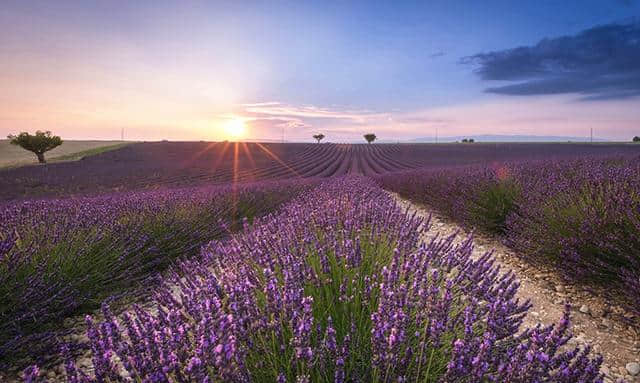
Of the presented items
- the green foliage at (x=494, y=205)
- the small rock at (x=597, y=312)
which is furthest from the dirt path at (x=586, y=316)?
the green foliage at (x=494, y=205)

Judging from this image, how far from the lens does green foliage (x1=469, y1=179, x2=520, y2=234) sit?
507 centimetres

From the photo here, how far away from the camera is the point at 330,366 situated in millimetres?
1359

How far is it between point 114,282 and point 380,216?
2.73 meters

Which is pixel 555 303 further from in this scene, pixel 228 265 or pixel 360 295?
pixel 228 265

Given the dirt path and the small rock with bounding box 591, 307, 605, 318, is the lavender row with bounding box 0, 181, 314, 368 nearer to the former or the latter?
the dirt path

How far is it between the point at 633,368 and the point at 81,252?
4.28 metres

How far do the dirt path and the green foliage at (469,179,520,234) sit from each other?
133cm

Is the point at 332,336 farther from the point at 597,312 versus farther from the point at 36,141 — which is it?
the point at 36,141

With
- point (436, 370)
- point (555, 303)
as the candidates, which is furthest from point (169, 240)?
point (555, 303)

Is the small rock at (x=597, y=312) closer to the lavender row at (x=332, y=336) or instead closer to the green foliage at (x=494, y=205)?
the lavender row at (x=332, y=336)

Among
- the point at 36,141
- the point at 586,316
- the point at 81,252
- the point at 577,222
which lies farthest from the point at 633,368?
the point at 36,141

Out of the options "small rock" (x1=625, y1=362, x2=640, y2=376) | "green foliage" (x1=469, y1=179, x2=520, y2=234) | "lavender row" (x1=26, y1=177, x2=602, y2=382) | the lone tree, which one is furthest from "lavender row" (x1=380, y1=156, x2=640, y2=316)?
the lone tree

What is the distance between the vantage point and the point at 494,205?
5.21m

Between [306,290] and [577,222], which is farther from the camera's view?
[577,222]
